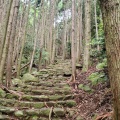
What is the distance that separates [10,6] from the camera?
302 inches

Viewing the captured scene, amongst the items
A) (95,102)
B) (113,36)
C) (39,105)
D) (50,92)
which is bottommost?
(39,105)

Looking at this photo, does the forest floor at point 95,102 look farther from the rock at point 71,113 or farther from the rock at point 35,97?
the rock at point 35,97

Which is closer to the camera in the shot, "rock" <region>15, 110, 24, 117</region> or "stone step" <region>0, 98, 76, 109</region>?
"rock" <region>15, 110, 24, 117</region>

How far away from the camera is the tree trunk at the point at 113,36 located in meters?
2.53

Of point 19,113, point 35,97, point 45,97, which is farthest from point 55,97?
point 19,113

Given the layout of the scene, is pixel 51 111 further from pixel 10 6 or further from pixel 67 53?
pixel 67 53

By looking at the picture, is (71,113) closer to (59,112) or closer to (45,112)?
(59,112)

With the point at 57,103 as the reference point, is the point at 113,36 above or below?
above

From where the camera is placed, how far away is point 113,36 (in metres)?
2.54

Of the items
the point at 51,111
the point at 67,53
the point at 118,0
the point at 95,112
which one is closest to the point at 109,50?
the point at 118,0

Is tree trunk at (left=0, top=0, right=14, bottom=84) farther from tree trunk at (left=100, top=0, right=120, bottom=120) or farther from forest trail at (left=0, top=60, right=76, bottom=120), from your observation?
tree trunk at (left=100, top=0, right=120, bottom=120)

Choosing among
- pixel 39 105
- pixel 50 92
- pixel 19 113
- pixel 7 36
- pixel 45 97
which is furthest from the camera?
pixel 7 36

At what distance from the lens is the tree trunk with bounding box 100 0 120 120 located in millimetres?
2531

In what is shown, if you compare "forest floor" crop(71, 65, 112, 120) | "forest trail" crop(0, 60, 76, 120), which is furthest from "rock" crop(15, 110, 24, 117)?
"forest floor" crop(71, 65, 112, 120)
